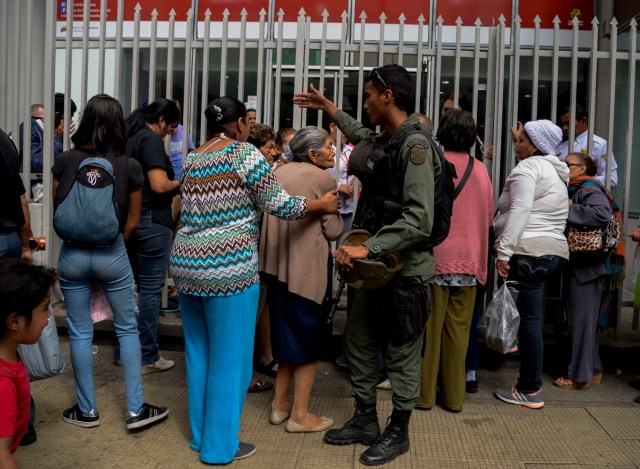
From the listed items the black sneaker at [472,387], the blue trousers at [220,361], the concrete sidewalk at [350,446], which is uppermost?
the blue trousers at [220,361]

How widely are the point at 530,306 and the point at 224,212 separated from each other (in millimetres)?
2287

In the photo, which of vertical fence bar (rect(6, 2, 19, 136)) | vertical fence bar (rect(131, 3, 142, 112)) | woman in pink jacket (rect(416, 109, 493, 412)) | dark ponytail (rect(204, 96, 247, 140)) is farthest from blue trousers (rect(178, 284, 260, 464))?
vertical fence bar (rect(6, 2, 19, 136))

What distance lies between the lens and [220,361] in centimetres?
387

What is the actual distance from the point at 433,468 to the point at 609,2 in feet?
26.2

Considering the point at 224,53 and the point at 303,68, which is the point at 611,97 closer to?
the point at 303,68

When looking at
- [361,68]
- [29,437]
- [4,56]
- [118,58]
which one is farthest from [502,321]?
[4,56]

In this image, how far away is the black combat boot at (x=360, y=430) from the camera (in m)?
4.19

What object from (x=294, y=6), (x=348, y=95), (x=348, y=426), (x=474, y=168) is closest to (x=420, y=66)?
(x=348, y=95)

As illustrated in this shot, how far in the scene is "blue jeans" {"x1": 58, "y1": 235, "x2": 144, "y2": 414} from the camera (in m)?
4.18

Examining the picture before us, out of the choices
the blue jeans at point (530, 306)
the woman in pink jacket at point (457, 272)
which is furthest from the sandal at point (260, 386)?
the blue jeans at point (530, 306)

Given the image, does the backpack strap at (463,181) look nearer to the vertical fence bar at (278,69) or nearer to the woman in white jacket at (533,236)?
the woman in white jacket at (533,236)

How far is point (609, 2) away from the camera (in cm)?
981

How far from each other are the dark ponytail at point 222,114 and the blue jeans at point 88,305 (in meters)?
0.93

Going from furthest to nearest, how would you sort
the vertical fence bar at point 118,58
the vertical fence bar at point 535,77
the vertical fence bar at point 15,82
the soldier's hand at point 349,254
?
the vertical fence bar at point 15,82 < the vertical fence bar at point 118,58 < the vertical fence bar at point 535,77 < the soldier's hand at point 349,254
